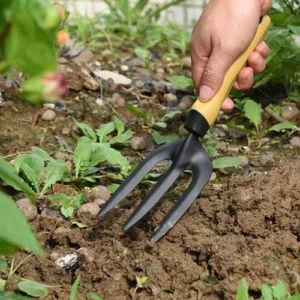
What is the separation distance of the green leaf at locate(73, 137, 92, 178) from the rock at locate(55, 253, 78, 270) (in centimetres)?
44

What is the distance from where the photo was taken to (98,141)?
7.79 feet

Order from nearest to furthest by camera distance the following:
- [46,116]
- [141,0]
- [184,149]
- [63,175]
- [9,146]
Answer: [184,149]
[63,175]
[9,146]
[46,116]
[141,0]

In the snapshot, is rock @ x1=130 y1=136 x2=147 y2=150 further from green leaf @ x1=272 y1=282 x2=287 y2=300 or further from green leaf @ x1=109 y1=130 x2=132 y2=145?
green leaf @ x1=272 y1=282 x2=287 y2=300

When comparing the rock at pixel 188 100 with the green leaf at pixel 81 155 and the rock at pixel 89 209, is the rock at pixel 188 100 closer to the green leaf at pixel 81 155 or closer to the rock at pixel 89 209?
the green leaf at pixel 81 155

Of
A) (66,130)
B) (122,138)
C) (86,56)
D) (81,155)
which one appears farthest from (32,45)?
(86,56)

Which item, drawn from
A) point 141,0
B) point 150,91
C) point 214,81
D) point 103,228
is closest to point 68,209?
point 103,228

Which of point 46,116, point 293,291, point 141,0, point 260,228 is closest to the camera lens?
point 293,291

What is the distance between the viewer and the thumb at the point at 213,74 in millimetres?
1917

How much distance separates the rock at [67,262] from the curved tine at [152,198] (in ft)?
0.43

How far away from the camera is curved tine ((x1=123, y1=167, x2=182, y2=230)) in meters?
1.69

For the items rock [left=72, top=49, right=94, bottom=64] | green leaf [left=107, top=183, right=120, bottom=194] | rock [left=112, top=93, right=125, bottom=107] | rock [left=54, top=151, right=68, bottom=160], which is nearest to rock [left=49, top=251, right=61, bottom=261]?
green leaf [left=107, top=183, right=120, bottom=194]

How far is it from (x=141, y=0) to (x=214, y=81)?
1.69 metres

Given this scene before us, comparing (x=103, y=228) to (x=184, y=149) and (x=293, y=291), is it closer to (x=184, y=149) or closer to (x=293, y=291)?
(x=184, y=149)

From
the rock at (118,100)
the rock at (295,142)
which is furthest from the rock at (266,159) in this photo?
the rock at (118,100)
